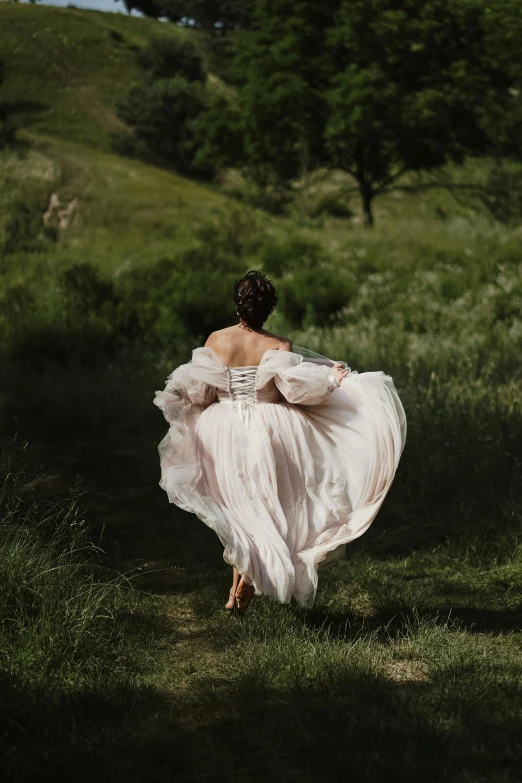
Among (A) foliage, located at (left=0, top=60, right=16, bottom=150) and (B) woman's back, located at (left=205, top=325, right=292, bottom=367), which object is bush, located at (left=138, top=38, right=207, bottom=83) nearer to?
(A) foliage, located at (left=0, top=60, right=16, bottom=150)

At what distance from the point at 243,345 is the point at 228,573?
2041 mm

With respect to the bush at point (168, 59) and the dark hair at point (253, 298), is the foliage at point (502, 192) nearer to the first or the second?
the bush at point (168, 59)

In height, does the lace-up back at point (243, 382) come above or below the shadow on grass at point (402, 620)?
above

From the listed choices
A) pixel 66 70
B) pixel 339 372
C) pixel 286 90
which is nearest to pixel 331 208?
pixel 286 90

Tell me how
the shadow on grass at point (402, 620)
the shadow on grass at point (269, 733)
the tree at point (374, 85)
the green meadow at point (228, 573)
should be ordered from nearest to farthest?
the shadow on grass at point (269, 733) < the green meadow at point (228, 573) < the shadow on grass at point (402, 620) < the tree at point (374, 85)

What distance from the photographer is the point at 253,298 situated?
19.0 feet

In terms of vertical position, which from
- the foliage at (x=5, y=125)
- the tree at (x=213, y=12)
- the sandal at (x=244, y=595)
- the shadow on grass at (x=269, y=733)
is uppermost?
the tree at (x=213, y=12)

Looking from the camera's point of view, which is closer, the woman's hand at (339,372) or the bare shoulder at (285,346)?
the bare shoulder at (285,346)

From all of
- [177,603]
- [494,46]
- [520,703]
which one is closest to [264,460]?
[177,603]

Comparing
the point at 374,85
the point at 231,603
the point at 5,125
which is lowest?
the point at 231,603

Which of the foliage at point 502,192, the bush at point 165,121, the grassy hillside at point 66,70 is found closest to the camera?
the grassy hillside at point 66,70

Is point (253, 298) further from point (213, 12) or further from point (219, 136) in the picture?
point (213, 12)

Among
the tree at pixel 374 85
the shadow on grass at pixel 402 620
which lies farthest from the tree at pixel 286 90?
the shadow on grass at pixel 402 620

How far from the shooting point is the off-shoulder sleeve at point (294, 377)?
566cm
